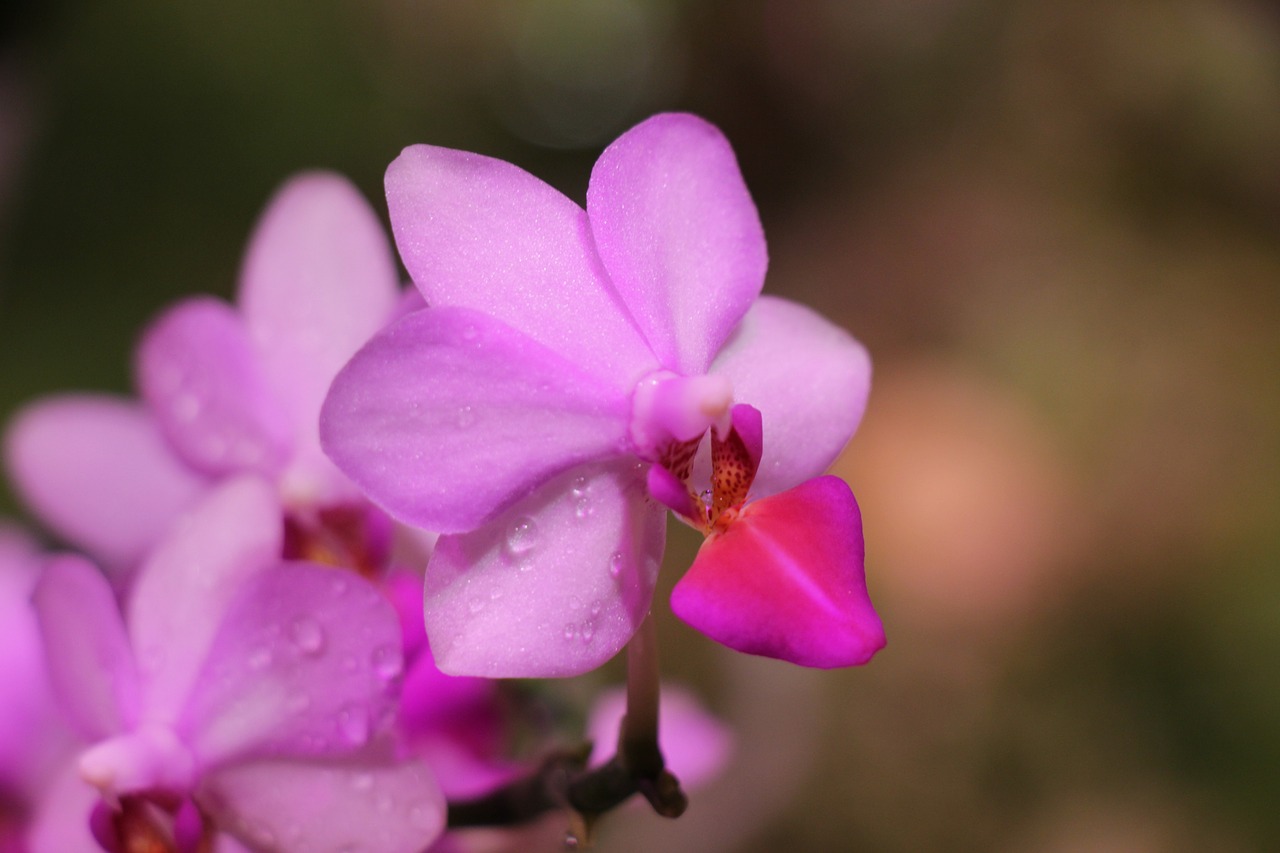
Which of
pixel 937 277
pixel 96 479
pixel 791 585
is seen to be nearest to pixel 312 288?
pixel 96 479

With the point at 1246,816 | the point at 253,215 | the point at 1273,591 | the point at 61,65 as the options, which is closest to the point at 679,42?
the point at 253,215

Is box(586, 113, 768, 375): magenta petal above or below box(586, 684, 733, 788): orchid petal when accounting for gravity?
Answer: above

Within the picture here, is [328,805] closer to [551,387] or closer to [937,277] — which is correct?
[551,387]

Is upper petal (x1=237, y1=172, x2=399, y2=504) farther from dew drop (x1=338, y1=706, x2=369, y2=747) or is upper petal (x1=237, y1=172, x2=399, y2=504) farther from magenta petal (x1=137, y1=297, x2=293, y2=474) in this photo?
dew drop (x1=338, y1=706, x2=369, y2=747)

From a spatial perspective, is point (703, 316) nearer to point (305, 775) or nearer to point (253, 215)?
point (305, 775)

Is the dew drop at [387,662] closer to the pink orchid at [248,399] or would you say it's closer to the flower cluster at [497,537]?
the flower cluster at [497,537]

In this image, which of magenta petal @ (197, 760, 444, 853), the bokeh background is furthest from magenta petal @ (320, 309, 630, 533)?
the bokeh background
